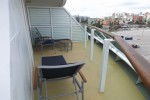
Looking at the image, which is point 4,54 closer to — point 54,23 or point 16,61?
point 16,61

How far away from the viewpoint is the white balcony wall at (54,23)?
19.7 ft

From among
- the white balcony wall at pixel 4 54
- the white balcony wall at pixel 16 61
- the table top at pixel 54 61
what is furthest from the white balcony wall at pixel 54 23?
the white balcony wall at pixel 4 54

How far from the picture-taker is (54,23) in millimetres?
6203

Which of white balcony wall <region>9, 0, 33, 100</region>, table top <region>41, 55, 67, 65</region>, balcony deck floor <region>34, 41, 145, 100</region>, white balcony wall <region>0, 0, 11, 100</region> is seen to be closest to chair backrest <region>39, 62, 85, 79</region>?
white balcony wall <region>9, 0, 33, 100</region>

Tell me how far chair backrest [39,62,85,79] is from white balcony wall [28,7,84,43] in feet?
13.4

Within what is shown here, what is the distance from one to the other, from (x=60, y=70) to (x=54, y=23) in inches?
180

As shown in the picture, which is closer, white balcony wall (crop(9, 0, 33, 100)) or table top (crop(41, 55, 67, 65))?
Answer: white balcony wall (crop(9, 0, 33, 100))

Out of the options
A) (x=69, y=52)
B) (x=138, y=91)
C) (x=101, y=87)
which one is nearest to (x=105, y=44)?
(x=101, y=87)

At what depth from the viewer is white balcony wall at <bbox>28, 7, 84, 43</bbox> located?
6.00 meters

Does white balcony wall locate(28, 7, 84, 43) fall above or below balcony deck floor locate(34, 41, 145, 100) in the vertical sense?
above

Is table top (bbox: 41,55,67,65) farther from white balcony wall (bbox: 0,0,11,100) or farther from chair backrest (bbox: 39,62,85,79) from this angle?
white balcony wall (bbox: 0,0,11,100)

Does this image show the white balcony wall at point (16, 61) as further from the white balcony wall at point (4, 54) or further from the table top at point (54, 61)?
the table top at point (54, 61)

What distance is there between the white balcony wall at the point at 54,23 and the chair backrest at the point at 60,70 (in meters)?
4.10

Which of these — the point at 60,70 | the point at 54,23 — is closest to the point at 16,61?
the point at 60,70
